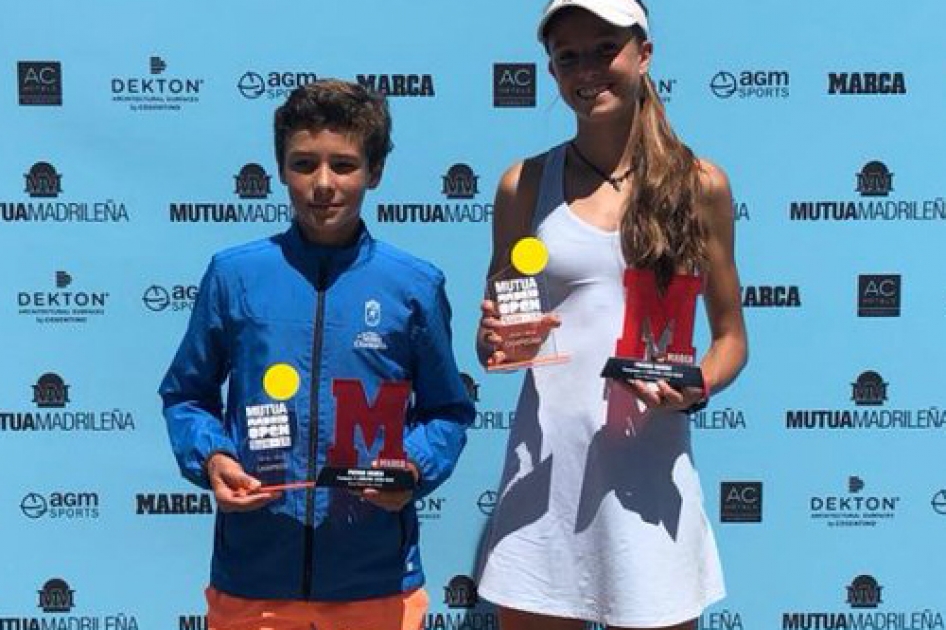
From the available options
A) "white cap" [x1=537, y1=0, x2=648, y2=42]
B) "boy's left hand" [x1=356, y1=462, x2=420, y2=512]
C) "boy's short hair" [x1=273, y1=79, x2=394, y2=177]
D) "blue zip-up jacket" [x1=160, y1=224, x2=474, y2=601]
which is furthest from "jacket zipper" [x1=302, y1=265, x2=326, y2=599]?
"white cap" [x1=537, y1=0, x2=648, y2=42]

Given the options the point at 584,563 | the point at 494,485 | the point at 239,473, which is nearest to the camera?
the point at 239,473

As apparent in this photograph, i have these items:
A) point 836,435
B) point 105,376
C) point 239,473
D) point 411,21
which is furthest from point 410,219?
point 836,435

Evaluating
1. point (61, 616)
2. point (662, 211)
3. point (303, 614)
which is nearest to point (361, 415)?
point (303, 614)

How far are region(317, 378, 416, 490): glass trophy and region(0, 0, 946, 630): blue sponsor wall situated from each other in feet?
3.67

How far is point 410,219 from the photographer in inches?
105

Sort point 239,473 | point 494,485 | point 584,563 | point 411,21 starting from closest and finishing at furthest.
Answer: point 239,473 < point 584,563 < point 411,21 < point 494,485

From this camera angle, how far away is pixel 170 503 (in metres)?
2.78

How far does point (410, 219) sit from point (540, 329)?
1.14 meters

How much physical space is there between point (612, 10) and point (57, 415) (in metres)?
2.06

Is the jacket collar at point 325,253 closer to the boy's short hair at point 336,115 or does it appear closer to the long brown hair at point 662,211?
the boy's short hair at point 336,115

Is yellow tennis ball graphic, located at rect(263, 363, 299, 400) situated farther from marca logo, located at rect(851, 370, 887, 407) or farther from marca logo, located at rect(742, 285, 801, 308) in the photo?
marca logo, located at rect(851, 370, 887, 407)

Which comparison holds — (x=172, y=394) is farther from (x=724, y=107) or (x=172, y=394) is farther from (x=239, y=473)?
(x=724, y=107)

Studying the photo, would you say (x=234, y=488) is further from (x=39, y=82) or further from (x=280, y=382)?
(x=39, y=82)

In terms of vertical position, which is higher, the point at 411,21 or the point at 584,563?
the point at 411,21
